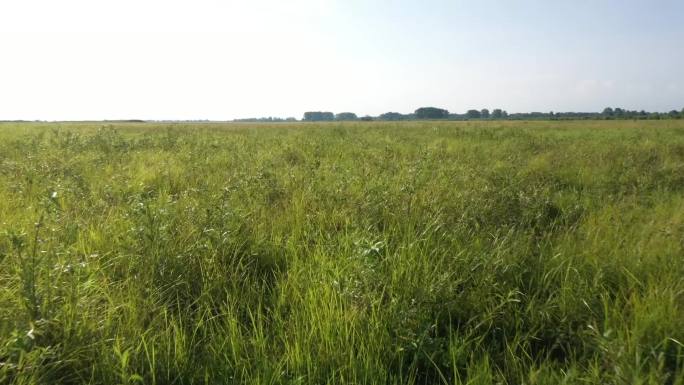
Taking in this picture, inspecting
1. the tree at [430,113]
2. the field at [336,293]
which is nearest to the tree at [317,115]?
the tree at [430,113]

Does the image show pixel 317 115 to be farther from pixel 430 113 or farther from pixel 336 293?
pixel 336 293

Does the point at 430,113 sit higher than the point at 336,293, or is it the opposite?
the point at 430,113

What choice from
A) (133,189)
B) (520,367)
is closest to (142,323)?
(520,367)

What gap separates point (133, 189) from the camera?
468 cm

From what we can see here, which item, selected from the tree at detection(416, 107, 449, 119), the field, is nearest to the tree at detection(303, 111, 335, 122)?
the tree at detection(416, 107, 449, 119)

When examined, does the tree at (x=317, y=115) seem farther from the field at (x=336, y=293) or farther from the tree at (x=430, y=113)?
the field at (x=336, y=293)

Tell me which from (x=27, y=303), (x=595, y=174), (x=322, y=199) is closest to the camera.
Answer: (x=27, y=303)

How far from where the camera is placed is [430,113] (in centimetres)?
14962

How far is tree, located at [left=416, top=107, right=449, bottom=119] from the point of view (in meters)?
147

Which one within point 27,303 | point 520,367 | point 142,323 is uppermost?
point 27,303

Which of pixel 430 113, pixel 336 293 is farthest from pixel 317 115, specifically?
pixel 336 293

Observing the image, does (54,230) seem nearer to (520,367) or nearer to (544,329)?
(520,367)

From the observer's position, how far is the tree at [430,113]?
147 m

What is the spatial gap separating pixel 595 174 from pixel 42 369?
7.44 m
